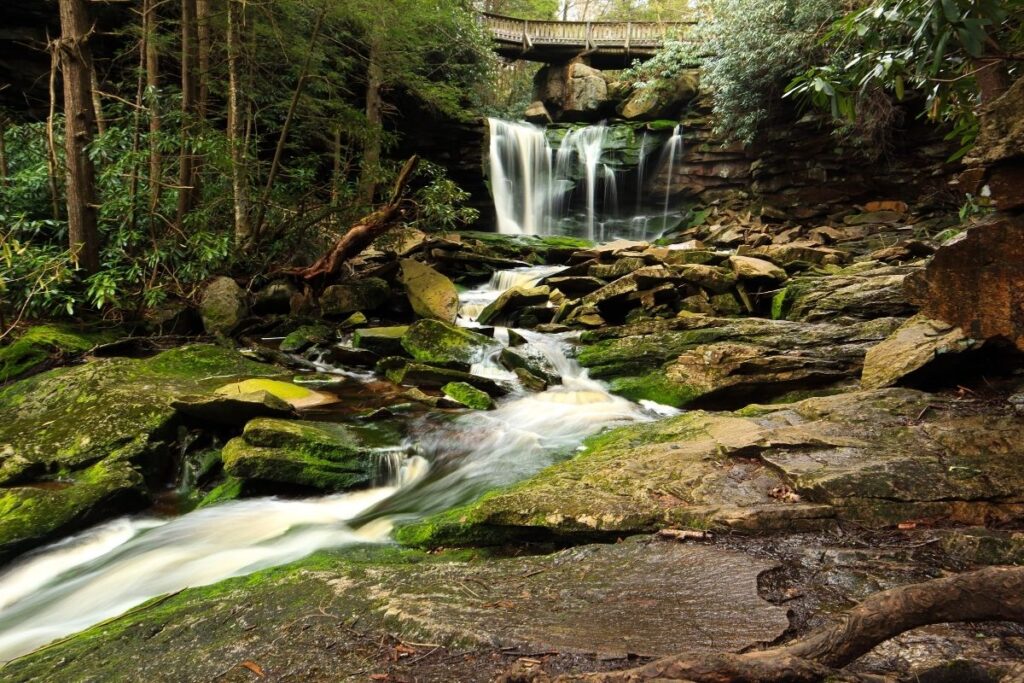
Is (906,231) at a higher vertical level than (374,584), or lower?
higher

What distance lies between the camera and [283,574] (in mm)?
3025

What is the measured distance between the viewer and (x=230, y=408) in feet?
17.0

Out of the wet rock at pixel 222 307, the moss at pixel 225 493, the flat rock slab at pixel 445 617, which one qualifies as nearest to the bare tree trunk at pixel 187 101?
the wet rock at pixel 222 307

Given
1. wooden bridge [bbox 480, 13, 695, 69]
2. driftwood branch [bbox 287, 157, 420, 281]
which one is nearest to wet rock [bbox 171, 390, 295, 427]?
driftwood branch [bbox 287, 157, 420, 281]

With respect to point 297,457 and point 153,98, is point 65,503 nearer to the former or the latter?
point 297,457

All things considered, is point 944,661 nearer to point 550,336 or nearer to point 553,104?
point 550,336

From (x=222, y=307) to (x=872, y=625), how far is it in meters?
9.38

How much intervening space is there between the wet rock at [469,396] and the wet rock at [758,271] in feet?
17.7

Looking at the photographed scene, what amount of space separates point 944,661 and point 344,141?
1620 centimetres

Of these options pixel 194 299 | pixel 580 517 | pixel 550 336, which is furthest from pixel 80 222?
pixel 580 517

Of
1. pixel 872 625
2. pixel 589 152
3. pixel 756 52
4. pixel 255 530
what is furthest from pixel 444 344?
pixel 589 152

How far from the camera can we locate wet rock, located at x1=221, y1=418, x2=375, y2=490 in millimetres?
4520

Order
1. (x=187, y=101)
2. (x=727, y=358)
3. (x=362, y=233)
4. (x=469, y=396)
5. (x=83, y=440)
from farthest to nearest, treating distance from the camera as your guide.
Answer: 1. (x=362, y=233)
2. (x=187, y=101)
3. (x=469, y=396)
4. (x=727, y=358)
5. (x=83, y=440)

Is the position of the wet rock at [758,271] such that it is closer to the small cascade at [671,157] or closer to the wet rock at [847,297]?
the wet rock at [847,297]
